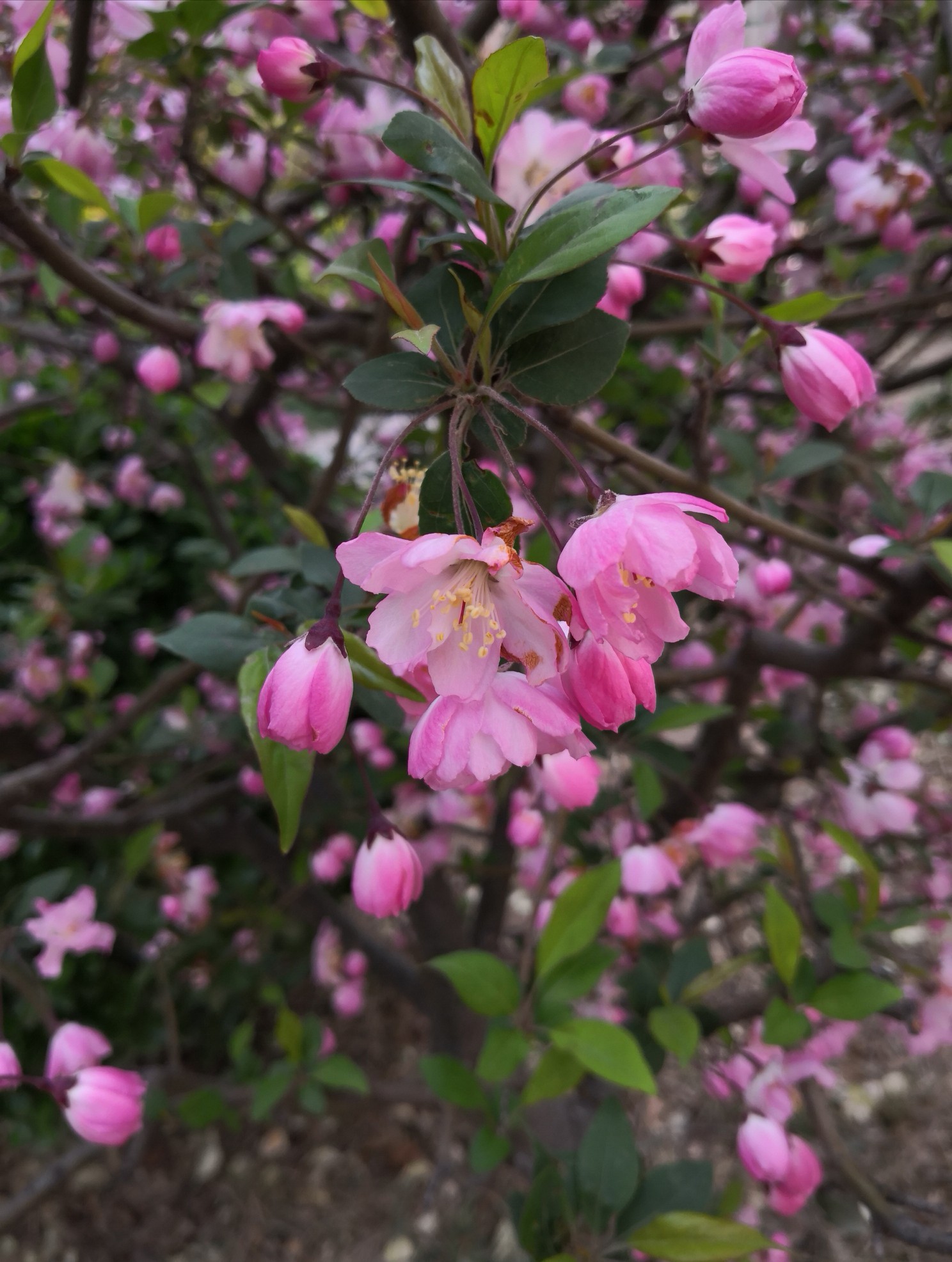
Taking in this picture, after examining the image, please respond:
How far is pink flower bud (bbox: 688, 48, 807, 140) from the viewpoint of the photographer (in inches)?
18.0

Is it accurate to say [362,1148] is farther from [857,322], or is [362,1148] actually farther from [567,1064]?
[857,322]

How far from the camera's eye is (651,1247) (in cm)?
69

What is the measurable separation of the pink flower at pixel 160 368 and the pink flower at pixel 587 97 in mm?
651

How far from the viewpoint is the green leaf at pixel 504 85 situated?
0.48m

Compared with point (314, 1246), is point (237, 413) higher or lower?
higher

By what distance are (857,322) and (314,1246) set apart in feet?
6.99

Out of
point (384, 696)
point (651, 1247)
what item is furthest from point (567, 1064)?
point (384, 696)

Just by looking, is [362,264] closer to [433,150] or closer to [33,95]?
[433,150]

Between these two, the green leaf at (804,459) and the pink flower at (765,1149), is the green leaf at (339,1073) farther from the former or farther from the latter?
the green leaf at (804,459)

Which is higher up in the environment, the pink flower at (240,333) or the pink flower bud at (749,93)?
the pink flower bud at (749,93)

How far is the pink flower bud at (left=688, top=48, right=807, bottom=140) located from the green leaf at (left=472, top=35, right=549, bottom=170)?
0.34 feet

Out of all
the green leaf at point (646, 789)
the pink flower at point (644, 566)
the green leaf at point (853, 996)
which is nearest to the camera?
the pink flower at point (644, 566)

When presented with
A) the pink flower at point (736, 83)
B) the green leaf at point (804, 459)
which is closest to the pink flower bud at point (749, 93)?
the pink flower at point (736, 83)

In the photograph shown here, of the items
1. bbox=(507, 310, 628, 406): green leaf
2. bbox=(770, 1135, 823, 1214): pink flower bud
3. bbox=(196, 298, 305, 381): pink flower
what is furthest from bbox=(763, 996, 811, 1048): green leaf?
bbox=(196, 298, 305, 381): pink flower
